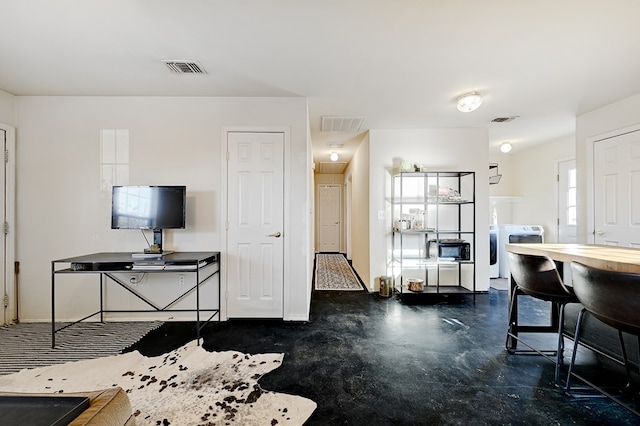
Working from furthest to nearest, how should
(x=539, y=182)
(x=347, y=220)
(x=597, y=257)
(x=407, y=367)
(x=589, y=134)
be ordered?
1. (x=347, y=220)
2. (x=539, y=182)
3. (x=589, y=134)
4. (x=407, y=367)
5. (x=597, y=257)

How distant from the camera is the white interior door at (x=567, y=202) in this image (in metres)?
4.40

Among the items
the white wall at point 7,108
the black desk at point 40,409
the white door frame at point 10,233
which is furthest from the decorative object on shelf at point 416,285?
the white wall at point 7,108

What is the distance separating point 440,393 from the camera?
172 centimetres

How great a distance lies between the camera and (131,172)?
286 centimetres

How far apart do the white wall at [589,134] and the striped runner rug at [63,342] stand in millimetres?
5384

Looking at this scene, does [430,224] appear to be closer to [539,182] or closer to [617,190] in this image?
[617,190]

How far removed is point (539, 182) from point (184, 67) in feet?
19.8

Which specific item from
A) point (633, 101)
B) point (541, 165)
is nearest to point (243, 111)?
point (633, 101)

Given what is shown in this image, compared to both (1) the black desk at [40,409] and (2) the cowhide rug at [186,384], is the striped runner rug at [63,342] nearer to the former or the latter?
(2) the cowhide rug at [186,384]

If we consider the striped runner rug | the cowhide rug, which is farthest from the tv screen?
the cowhide rug

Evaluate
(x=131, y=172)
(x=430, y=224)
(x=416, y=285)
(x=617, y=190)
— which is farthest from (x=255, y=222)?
(x=617, y=190)

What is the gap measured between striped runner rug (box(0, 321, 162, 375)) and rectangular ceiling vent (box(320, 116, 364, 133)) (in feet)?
10.4

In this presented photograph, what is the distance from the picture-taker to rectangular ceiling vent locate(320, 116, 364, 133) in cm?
351

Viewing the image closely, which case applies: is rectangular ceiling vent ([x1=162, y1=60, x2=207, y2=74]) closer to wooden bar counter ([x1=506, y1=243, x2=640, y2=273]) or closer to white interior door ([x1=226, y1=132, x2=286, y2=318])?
white interior door ([x1=226, y1=132, x2=286, y2=318])
